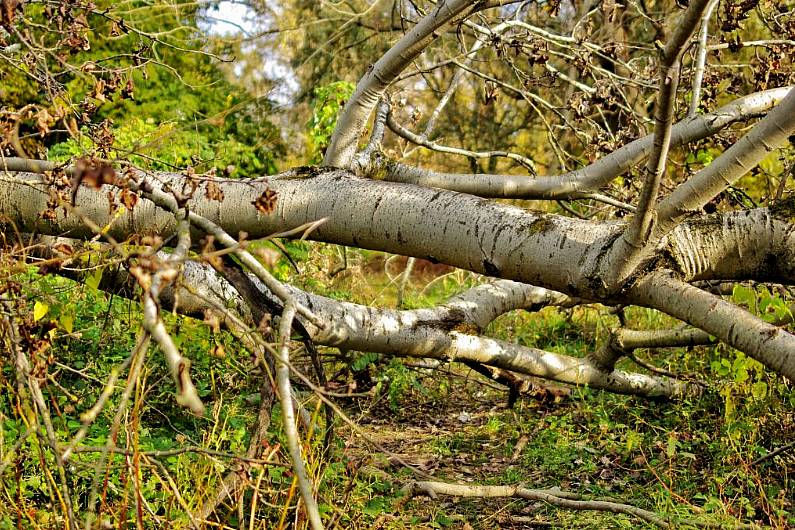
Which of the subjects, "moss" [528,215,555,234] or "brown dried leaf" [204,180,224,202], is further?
"moss" [528,215,555,234]

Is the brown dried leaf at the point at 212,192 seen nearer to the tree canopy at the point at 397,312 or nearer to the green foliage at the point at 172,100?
the tree canopy at the point at 397,312

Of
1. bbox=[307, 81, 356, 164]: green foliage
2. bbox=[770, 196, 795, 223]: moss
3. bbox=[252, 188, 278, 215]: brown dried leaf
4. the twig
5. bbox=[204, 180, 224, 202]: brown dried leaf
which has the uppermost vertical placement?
bbox=[307, 81, 356, 164]: green foliage

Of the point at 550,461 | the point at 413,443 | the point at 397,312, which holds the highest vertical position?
the point at 397,312

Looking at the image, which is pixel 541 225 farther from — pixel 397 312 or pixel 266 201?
pixel 397 312

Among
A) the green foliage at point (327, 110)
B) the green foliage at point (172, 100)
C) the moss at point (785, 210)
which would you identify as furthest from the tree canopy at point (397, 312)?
the green foliage at point (172, 100)

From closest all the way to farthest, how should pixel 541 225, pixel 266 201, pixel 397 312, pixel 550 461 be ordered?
pixel 266 201 < pixel 541 225 < pixel 397 312 < pixel 550 461

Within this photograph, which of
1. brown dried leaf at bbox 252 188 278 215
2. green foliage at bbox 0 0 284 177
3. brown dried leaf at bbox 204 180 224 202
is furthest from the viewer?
green foliage at bbox 0 0 284 177

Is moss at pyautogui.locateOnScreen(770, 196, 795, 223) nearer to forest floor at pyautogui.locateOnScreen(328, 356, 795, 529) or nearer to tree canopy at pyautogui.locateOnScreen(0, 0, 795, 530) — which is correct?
tree canopy at pyautogui.locateOnScreen(0, 0, 795, 530)

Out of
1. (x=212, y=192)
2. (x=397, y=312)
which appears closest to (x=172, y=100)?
(x=397, y=312)

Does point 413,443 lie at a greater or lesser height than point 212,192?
lesser

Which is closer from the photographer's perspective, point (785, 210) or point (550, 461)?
point (785, 210)

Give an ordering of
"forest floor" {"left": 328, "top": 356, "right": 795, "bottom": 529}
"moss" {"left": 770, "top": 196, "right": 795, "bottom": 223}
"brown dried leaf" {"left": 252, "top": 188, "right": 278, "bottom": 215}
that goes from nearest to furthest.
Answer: "brown dried leaf" {"left": 252, "top": 188, "right": 278, "bottom": 215}, "moss" {"left": 770, "top": 196, "right": 795, "bottom": 223}, "forest floor" {"left": 328, "top": 356, "right": 795, "bottom": 529}

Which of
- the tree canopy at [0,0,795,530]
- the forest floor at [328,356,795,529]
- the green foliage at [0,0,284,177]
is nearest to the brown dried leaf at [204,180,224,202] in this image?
the tree canopy at [0,0,795,530]

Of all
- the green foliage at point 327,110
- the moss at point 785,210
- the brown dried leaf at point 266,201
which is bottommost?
the brown dried leaf at point 266,201
